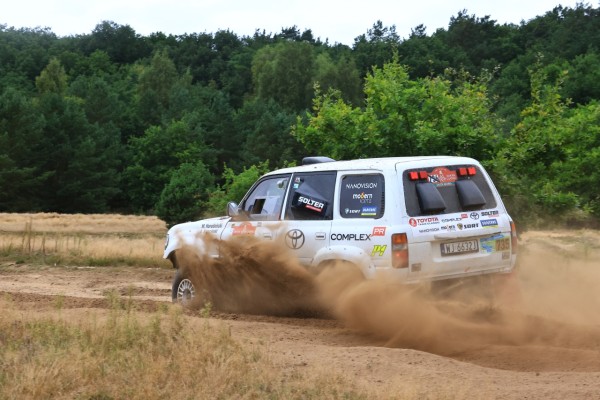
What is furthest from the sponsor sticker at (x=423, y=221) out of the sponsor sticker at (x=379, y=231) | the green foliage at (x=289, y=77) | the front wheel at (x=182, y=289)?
the green foliage at (x=289, y=77)

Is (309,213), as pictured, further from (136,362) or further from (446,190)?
(136,362)

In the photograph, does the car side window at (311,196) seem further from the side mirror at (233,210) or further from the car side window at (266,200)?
the side mirror at (233,210)

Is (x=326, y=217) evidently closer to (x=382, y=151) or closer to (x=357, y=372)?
(x=357, y=372)

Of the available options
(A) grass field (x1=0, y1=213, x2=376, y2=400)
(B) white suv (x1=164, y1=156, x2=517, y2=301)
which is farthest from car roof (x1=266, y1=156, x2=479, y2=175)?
(A) grass field (x1=0, y1=213, x2=376, y2=400)

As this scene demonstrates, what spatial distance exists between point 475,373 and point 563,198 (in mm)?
12180

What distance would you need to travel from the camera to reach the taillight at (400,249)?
10922 millimetres

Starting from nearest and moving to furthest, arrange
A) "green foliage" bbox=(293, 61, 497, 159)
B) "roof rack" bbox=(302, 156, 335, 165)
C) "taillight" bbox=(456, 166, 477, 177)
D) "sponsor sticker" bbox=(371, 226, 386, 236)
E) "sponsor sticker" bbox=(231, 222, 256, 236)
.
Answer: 1. "sponsor sticker" bbox=(371, 226, 386, 236)
2. "taillight" bbox=(456, 166, 477, 177)
3. "sponsor sticker" bbox=(231, 222, 256, 236)
4. "roof rack" bbox=(302, 156, 335, 165)
5. "green foliage" bbox=(293, 61, 497, 159)

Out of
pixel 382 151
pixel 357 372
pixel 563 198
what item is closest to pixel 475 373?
pixel 357 372

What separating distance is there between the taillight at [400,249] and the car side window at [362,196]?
38 cm

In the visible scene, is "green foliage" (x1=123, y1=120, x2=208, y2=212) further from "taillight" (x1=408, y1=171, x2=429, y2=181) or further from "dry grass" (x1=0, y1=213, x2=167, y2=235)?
"taillight" (x1=408, y1=171, x2=429, y2=181)

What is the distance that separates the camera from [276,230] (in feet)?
40.4

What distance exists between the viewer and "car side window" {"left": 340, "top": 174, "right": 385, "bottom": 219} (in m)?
11.3

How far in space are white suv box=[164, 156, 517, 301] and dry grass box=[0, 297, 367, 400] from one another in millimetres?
2389

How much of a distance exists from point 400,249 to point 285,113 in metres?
86.5
